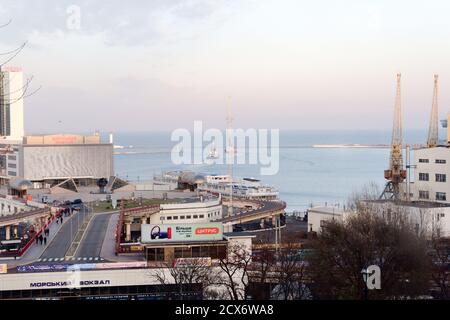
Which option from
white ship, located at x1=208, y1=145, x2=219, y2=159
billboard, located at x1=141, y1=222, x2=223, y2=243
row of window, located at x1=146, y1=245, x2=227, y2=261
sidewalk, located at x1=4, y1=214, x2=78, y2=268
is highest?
white ship, located at x1=208, y1=145, x2=219, y2=159

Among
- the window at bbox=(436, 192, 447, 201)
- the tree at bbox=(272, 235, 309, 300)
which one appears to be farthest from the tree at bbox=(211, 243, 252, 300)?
the window at bbox=(436, 192, 447, 201)

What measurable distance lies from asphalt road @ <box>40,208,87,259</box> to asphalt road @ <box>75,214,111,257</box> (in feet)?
0.59

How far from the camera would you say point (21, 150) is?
18766 millimetres

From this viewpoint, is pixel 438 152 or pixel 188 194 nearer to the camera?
pixel 438 152

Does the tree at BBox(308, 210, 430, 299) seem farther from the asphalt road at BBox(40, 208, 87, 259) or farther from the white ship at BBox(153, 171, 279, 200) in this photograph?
the white ship at BBox(153, 171, 279, 200)

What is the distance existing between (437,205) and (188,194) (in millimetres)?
7414

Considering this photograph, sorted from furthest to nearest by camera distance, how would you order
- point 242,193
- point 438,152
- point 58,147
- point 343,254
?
point 242,193, point 58,147, point 438,152, point 343,254

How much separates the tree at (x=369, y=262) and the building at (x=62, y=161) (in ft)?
44.5

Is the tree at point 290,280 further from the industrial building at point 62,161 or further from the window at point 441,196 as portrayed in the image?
the industrial building at point 62,161

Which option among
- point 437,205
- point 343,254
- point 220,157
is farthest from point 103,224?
point 220,157

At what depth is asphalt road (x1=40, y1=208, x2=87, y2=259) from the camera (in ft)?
24.5
